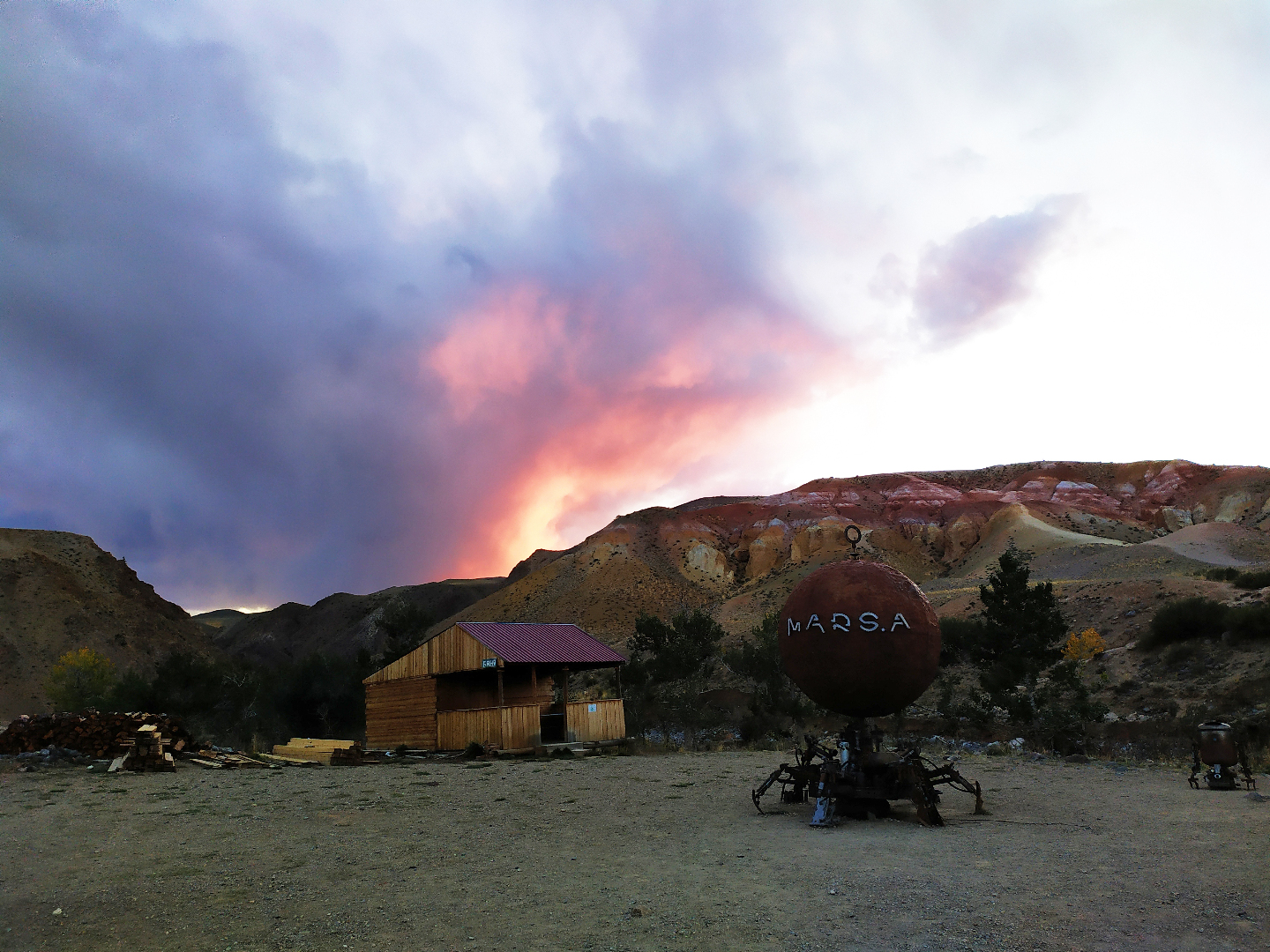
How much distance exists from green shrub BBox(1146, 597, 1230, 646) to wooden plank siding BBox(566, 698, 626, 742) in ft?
91.4

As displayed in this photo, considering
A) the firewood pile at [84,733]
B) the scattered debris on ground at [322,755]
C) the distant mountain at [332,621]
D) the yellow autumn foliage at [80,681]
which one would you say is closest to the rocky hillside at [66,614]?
the yellow autumn foliage at [80,681]

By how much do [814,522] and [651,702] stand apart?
6304 cm

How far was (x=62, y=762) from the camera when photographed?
20.5m

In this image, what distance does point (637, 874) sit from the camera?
8047mm

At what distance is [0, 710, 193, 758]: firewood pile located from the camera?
2119cm

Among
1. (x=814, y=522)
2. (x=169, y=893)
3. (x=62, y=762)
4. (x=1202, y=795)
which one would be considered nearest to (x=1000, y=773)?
(x=1202, y=795)

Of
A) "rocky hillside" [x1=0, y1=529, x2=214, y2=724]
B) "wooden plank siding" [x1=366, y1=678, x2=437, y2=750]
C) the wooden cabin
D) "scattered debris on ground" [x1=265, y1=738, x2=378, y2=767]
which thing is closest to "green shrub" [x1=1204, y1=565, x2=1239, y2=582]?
the wooden cabin

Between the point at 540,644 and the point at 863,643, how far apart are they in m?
17.7

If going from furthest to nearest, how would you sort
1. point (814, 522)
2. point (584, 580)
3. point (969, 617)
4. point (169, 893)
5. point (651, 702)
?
point (814, 522) < point (584, 580) < point (969, 617) < point (651, 702) < point (169, 893)

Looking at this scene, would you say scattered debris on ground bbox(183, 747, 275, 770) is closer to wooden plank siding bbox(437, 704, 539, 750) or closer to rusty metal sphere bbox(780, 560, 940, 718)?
wooden plank siding bbox(437, 704, 539, 750)

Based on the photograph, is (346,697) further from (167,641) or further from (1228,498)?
(1228,498)

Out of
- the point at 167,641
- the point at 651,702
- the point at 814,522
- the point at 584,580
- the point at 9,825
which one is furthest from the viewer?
the point at 814,522

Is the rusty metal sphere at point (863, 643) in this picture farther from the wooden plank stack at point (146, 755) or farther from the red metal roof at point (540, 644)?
the wooden plank stack at point (146, 755)

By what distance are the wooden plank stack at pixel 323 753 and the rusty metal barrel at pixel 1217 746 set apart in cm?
2148
